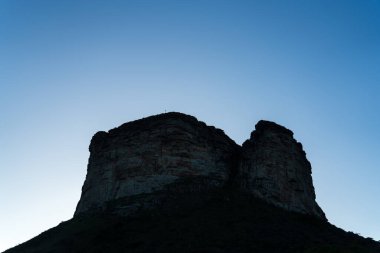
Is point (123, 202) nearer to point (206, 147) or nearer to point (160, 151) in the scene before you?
point (160, 151)

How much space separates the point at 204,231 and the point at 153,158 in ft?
33.5

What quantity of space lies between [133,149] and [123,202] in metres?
4.94

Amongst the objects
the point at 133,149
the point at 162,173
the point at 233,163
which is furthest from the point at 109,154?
the point at 233,163

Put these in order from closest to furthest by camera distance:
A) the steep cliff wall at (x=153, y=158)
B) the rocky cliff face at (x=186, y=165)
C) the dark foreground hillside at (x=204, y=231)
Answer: the dark foreground hillside at (x=204, y=231)
the rocky cliff face at (x=186, y=165)
the steep cliff wall at (x=153, y=158)

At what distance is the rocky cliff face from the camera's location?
35.5m

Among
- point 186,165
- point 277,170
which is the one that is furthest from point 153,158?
point 277,170

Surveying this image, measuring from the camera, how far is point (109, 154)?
3897 cm

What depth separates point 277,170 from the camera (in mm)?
37156

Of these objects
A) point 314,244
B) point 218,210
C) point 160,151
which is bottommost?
point 314,244

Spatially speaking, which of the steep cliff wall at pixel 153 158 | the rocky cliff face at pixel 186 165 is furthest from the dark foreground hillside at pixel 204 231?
the steep cliff wall at pixel 153 158

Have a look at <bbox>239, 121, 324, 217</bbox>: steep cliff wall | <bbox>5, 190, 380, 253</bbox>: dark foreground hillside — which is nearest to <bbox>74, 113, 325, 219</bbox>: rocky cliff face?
<bbox>239, 121, 324, 217</bbox>: steep cliff wall

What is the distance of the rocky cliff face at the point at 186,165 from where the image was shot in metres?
35.5

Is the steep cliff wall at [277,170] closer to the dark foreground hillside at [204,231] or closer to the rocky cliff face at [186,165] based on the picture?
the rocky cliff face at [186,165]

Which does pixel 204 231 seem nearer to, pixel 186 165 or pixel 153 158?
pixel 186 165
